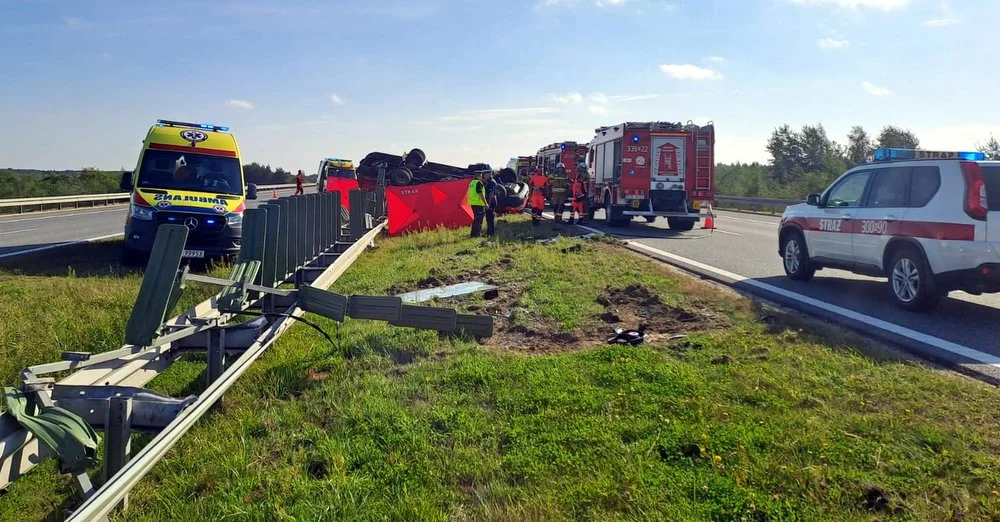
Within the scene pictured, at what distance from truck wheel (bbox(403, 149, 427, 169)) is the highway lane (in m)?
11.3

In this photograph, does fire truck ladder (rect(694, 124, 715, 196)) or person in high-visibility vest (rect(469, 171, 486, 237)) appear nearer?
person in high-visibility vest (rect(469, 171, 486, 237))

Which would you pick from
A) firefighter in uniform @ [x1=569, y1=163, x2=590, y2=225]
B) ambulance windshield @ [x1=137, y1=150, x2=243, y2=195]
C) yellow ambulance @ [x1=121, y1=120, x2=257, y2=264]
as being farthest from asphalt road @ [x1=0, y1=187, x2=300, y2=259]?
firefighter in uniform @ [x1=569, y1=163, x2=590, y2=225]

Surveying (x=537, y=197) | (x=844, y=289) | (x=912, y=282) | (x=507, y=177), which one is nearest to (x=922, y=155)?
(x=912, y=282)

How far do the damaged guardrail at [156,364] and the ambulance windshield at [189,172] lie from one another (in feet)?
18.9

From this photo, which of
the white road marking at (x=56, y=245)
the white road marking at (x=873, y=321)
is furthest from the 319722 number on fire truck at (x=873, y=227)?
the white road marking at (x=56, y=245)

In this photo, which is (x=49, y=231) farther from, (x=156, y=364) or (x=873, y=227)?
(x=873, y=227)

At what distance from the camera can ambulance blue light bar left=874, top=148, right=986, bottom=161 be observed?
320 inches

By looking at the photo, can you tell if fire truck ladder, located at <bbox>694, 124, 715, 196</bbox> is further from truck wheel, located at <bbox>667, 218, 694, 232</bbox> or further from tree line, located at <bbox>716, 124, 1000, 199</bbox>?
tree line, located at <bbox>716, 124, 1000, 199</bbox>

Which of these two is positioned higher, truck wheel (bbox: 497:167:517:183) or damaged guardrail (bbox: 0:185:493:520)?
truck wheel (bbox: 497:167:517:183)

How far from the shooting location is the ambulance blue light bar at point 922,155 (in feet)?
26.6

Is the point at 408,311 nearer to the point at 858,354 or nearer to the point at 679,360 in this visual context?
the point at 679,360

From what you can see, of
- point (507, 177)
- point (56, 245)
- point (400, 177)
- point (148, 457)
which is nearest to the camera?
point (148, 457)

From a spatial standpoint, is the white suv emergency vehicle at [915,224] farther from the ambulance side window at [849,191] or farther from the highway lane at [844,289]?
the highway lane at [844,289]

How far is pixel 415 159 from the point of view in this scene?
27.8 metres
